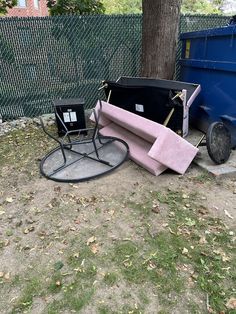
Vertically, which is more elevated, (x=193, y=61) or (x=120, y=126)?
(x=193, y=61)

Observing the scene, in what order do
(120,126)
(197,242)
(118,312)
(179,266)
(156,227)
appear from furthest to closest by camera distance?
(120,126), (156,227), (197,242), (179,266), (118,312)

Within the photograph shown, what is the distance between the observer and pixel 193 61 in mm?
4738

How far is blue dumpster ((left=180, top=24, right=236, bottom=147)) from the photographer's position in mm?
3857

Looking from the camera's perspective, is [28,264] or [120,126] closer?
[28,264]

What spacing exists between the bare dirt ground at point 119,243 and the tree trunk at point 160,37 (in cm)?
205


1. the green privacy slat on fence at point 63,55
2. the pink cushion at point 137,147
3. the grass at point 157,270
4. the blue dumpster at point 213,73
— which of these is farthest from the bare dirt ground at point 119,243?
the green privacy slat on fence at point 63,55

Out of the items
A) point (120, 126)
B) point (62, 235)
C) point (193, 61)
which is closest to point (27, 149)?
point (120, 126)

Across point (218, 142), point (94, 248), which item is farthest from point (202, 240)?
point (218, 142)

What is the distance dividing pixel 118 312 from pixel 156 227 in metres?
0.92

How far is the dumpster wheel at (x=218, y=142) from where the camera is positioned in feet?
11.5

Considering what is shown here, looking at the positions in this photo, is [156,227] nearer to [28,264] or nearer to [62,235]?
[62,235]

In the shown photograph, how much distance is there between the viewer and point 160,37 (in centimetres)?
470

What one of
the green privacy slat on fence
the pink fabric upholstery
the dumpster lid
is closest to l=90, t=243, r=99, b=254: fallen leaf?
the pink fabric upholstery

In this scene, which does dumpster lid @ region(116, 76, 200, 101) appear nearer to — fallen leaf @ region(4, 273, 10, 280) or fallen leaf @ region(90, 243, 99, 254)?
fallen leaf @ region(90, 243, 99, 254)
